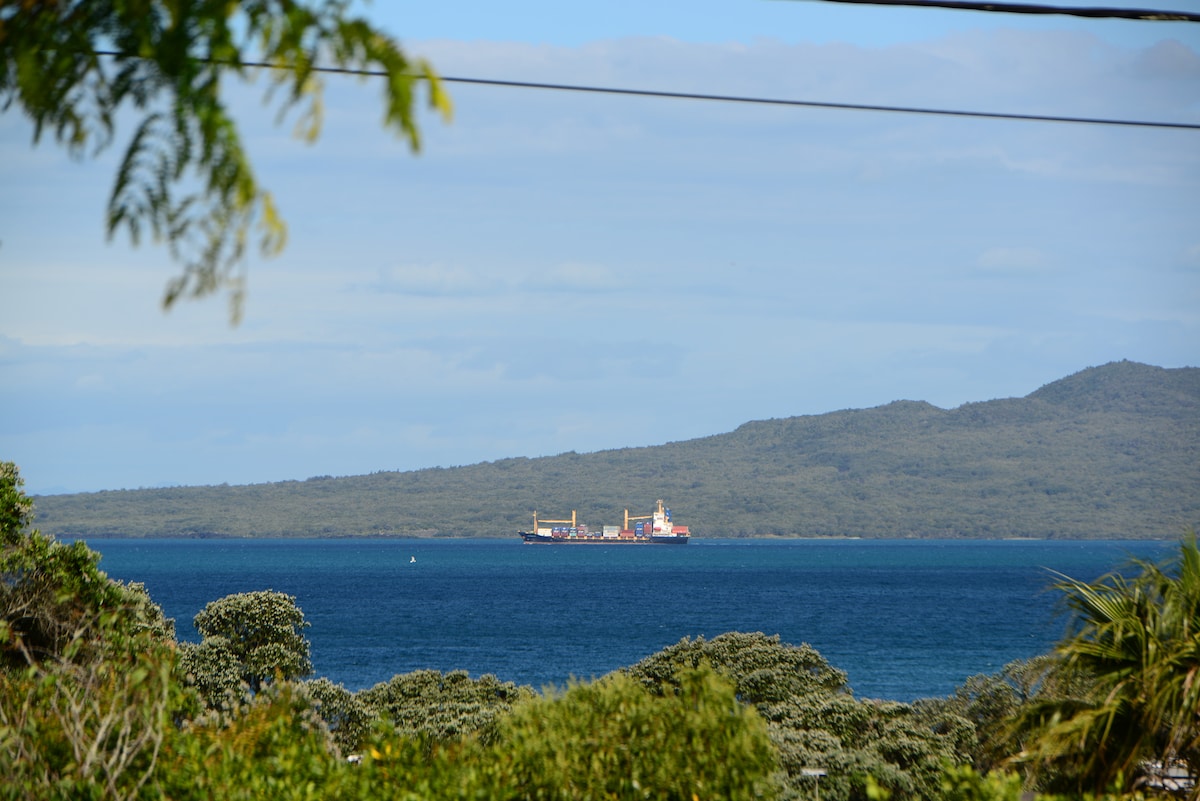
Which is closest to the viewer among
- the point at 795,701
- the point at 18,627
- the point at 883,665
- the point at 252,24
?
the point at 252,24

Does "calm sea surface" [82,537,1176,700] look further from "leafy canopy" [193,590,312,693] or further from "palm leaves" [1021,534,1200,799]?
"leafy canopy" [193,590,312,693]

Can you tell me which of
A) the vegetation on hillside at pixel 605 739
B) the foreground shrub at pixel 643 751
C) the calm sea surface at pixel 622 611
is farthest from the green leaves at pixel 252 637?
the calm sea surface at pixel 622 611

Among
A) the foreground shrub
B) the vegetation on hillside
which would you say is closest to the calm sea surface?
the vegetation on hillside

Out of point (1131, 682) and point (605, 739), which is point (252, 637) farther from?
point (1131, 682)

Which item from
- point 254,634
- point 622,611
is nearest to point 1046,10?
point 254,634

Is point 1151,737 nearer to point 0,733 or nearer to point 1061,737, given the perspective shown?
point 1061,737

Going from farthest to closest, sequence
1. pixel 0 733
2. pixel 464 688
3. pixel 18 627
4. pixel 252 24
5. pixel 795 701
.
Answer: pixel 464 688 < pixel 795 701 < pixel 18 627 < pixel 0 733 < pixel 252 24

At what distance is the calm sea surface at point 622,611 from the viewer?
7162 cm

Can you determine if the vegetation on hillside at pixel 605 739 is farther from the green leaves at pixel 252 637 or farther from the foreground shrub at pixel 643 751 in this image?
the green leaves at pixel 252 637

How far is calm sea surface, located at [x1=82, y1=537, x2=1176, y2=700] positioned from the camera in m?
71.6

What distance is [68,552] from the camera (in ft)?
60.2

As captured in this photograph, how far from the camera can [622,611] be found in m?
105

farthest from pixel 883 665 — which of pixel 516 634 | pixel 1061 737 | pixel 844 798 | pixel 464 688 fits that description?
pixel 1061 737

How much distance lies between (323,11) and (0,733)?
528cm
